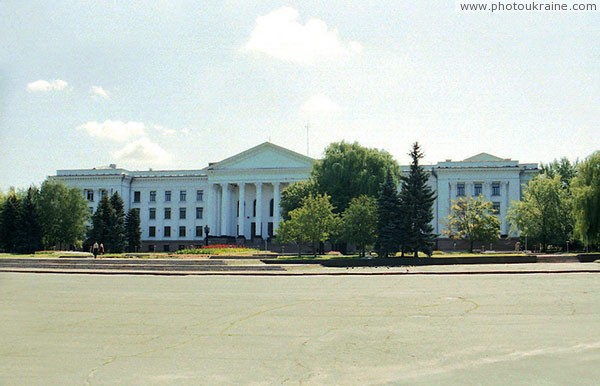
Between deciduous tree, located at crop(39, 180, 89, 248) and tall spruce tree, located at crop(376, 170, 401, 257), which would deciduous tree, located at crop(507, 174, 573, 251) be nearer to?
tall spruce tree, located at crop(376, 170, 401, 257)

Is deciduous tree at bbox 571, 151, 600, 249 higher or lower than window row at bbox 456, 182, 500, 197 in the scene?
lower

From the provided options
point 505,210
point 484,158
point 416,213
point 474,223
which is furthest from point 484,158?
point 416,213

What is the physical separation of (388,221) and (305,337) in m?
29.2

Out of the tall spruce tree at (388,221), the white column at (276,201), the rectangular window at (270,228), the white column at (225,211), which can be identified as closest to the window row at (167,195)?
the white column at (225,211)

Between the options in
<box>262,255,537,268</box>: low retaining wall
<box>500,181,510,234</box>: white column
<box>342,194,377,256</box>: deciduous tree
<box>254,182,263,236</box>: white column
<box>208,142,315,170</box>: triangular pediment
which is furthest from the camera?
<box>254,182,263,236</box>: white column

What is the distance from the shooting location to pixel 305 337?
970 centimetres

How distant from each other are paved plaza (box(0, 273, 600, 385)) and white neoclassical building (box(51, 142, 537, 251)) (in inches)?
2499

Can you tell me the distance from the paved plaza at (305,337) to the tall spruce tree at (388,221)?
20.7m

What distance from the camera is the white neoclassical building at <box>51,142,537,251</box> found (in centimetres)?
7869

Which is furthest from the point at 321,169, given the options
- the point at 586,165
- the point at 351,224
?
the point at 586,165

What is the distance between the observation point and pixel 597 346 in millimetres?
8688

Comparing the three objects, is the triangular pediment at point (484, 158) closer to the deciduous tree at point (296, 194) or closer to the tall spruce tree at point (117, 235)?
the deciduous tree at point (296, 194)

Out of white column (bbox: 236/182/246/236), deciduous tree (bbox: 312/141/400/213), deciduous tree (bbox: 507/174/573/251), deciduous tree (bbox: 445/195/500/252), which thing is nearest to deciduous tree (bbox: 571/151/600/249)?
deciduous tree (bbox: 445/195/500/252)

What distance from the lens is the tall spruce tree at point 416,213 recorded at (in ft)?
123
